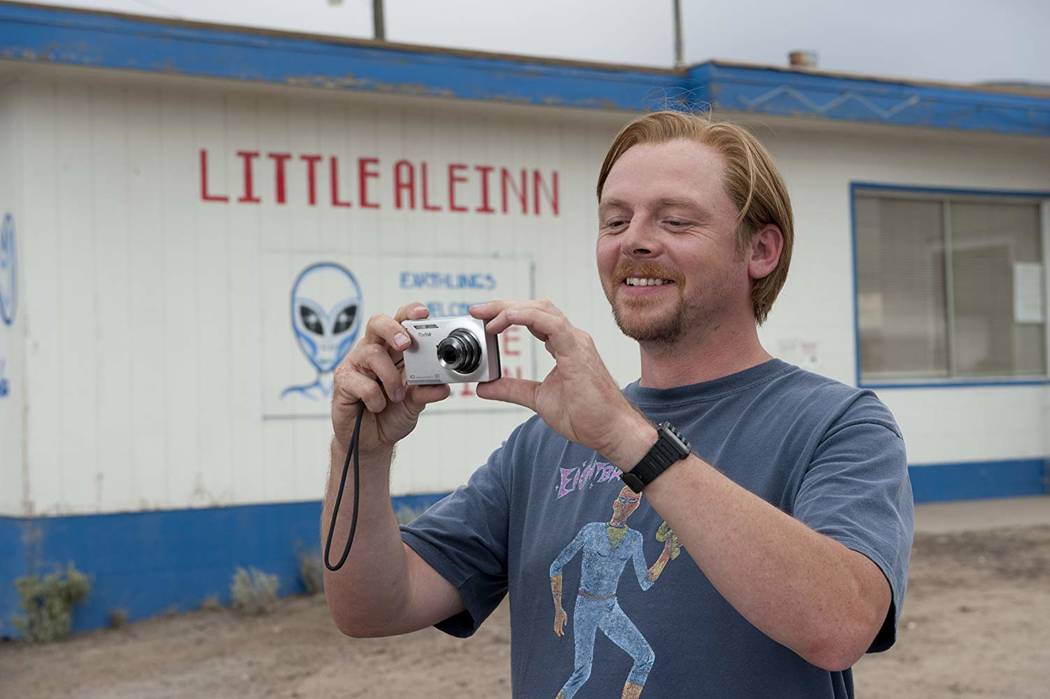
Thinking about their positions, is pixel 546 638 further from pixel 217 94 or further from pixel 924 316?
pixel 924 316

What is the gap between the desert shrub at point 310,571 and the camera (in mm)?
8438

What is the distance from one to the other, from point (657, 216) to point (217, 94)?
663cm

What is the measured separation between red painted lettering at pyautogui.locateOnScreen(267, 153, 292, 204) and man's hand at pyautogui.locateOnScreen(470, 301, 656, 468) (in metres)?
6.77

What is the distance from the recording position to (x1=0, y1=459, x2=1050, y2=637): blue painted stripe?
7.70 metres

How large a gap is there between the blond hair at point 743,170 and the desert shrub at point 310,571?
644cm

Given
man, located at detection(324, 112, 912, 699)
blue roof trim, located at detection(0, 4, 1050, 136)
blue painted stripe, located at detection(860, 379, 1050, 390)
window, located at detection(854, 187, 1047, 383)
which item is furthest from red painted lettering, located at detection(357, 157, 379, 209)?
man, located at detection(324, 112, 912, 699)

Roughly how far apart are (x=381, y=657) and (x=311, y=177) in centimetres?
334

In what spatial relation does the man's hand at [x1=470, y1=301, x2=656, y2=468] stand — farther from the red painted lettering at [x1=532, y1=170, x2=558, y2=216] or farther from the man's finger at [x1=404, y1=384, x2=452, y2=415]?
the red painted lettering at [x1=532, y1=170, x2=558, y2=216]

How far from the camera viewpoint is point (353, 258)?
8.77 metres

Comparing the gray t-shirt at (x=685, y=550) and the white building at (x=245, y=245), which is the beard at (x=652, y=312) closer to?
the gray t-shirt at (x=685, y=550)

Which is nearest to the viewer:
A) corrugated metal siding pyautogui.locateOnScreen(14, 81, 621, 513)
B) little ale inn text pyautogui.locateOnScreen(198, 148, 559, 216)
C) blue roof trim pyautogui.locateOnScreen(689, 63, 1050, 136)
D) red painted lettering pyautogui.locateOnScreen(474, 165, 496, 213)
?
corrugated metal siding pyautogui.locateOnScreen(14, 81, 621, 513)

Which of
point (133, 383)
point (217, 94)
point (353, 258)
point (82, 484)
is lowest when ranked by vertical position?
point (82, 484)

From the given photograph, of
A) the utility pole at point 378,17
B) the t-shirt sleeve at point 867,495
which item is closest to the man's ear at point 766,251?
the t-shirt sleeve at point 867,495

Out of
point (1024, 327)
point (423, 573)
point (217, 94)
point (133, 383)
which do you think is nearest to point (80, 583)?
point (133, 383)
